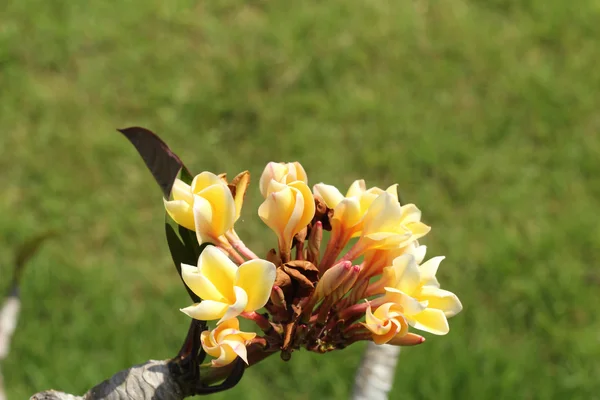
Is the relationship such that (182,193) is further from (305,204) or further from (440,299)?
(440,299)

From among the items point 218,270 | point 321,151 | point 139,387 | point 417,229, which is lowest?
point 139,387

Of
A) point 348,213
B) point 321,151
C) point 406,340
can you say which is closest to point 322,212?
point 348,213

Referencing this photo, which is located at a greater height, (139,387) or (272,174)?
(272,174)

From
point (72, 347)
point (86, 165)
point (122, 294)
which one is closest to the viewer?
point (72, 347)

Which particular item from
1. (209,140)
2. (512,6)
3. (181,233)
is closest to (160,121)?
(209,140)

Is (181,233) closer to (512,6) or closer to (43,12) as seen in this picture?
(43,12)

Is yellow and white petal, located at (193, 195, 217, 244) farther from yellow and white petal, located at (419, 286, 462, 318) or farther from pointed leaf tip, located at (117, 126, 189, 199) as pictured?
yellow and white petal, located at (419, 286, 462, 318)

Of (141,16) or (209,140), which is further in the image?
(141,16)
